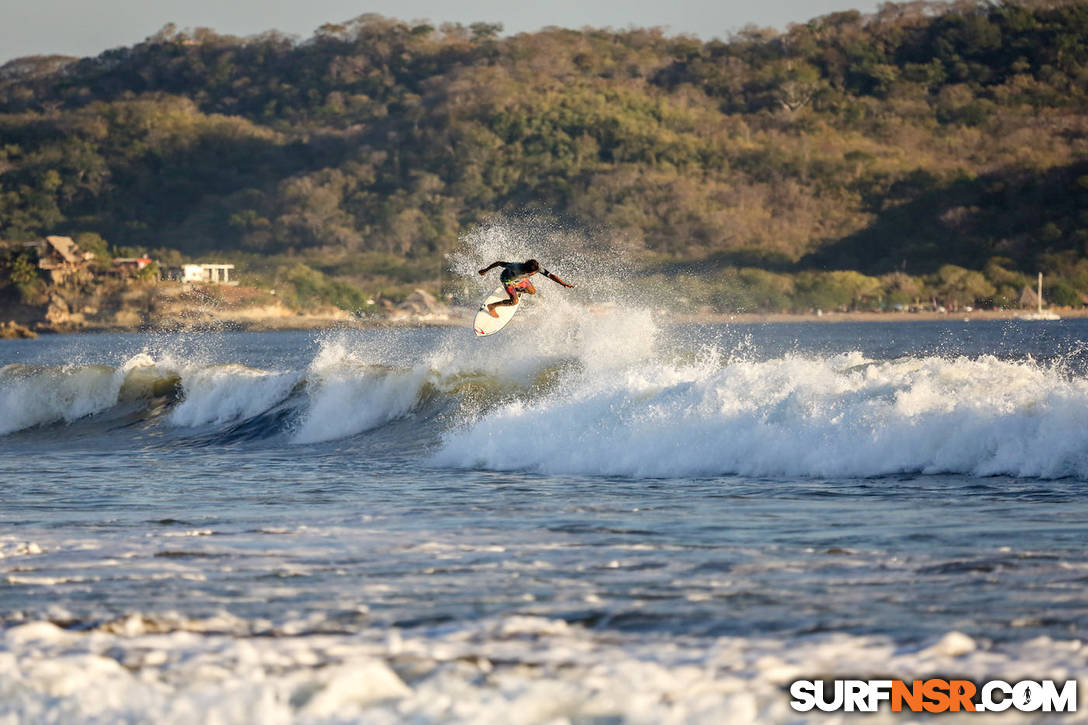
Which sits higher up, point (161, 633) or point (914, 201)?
point (914, 201)

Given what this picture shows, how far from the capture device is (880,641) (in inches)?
321

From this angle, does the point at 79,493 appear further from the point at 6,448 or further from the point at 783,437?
the point at 6,448

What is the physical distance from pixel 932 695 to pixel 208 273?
161778mm

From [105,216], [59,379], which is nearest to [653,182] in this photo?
[105,216]

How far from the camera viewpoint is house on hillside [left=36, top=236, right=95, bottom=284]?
140500 mm

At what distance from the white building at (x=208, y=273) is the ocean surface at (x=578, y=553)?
13282cm

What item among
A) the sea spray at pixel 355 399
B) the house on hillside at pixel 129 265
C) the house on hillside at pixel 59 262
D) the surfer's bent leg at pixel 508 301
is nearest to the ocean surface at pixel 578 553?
the sea spray at pixel 355 399

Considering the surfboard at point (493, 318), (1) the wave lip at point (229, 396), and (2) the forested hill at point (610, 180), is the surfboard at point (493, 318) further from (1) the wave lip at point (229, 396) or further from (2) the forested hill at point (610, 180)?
(2) the forested hill at point (610, 180)

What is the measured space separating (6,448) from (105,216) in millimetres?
170482

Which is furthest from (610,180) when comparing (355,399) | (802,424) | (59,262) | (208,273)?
(802,424)

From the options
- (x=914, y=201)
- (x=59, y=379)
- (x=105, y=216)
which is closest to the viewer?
(x=59, y=379)

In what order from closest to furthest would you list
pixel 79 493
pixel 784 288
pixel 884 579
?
1. pixel 884 579
2. pixel 79 493
3. pixel 784 288

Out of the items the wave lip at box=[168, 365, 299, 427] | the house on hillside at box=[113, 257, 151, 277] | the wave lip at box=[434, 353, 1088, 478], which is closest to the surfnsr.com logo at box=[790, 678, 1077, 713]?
the wave lip at box=[434, 353, 1088, 478]

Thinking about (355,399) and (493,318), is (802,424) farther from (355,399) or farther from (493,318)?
(355,399)
